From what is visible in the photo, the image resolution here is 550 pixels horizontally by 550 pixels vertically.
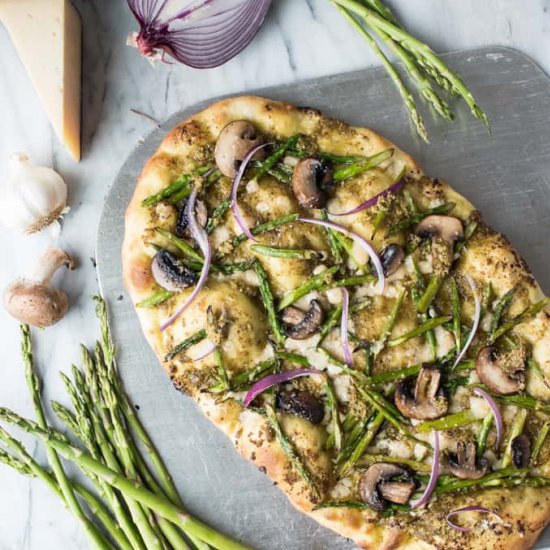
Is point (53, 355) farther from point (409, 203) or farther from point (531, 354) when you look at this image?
point (531, 354)

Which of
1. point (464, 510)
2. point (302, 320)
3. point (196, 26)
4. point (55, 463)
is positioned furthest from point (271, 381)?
point (196, 26)

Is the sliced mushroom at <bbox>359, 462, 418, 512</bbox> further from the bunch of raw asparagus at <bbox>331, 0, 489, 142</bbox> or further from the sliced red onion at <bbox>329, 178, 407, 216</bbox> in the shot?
the bunch of raw asparagus at <bbox>331, 0, 489, 142</bbox>

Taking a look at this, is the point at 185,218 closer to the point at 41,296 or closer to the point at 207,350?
the point at 207,350

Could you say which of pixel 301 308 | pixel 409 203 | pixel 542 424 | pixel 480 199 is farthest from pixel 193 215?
pixel 542 424

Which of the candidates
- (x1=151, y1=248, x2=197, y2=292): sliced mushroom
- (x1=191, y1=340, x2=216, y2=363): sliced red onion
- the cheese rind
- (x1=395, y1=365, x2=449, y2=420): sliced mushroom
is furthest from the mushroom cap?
(x1=395, y1=365, x2=449, y2=420): sliced mushroom

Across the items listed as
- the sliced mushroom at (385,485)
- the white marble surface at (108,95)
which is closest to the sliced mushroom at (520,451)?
the sliced mushroom at (385,485)
